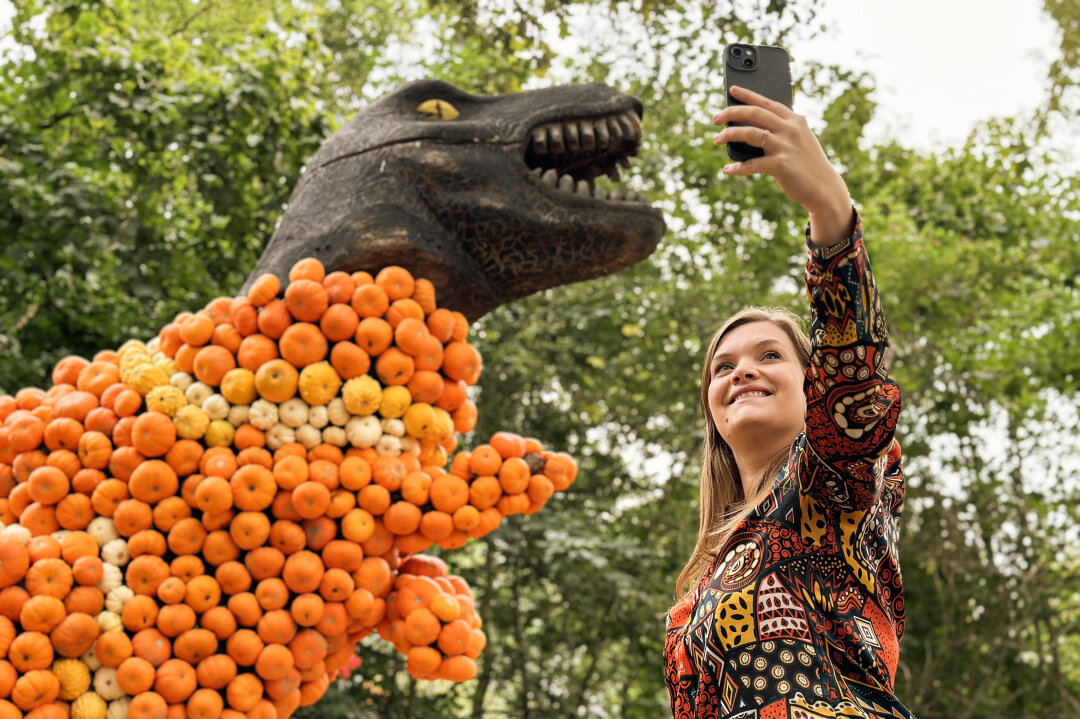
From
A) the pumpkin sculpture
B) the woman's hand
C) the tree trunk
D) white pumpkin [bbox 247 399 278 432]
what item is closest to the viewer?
the woman's hand

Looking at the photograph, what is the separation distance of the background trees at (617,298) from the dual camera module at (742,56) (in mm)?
3444

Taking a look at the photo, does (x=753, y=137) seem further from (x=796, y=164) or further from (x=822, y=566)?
(x=822, y=566)

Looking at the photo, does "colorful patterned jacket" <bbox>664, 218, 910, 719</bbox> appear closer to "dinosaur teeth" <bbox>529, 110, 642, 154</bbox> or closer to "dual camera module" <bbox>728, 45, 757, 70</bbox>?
"dual camera module" <bbox>728, 45, 757, 70</bbox>

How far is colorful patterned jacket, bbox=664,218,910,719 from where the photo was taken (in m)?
1.67

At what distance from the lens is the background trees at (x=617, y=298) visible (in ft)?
20.2

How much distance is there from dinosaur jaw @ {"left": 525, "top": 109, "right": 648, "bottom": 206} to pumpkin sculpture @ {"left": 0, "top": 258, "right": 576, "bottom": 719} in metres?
0.66

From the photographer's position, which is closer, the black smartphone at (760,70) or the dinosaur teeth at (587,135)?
the black smartphone at (760,70)

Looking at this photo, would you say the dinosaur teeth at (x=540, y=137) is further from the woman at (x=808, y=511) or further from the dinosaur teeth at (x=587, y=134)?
the woman at (x=808, y=511)

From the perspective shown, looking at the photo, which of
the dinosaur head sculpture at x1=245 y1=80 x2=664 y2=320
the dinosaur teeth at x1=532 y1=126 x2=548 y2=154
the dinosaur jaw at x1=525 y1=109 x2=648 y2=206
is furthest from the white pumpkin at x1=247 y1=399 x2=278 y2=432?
the dinosaur teeth at x1=532 y1=126 x2=548 y2=154

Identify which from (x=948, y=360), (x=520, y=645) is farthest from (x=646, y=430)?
(x=948, y=360)

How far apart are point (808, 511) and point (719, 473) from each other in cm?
60

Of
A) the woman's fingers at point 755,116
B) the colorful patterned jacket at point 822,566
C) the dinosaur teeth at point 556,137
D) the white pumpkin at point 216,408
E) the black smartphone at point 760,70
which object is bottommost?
the colorful patterned jacket at point 822,566

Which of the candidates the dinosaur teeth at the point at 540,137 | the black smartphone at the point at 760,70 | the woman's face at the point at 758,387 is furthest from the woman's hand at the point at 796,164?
the dinosaur teeth at the point at 540,137

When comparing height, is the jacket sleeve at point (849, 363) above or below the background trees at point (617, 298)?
below
